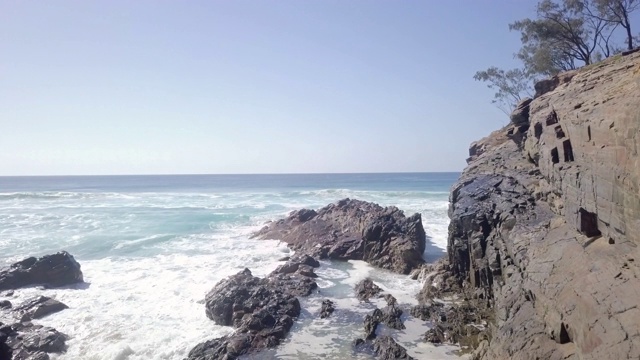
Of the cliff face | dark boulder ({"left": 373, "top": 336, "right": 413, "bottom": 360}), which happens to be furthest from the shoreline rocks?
the cliff face

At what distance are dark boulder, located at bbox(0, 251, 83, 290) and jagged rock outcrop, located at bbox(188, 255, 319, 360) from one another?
→ 25.0 ft

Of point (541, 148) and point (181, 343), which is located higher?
point (541, 148)

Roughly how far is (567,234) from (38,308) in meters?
17.1

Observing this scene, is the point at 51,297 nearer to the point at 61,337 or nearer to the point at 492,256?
the point at 61,337

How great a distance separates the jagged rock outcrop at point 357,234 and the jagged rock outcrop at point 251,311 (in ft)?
15.6

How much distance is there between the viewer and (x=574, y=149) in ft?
36.1

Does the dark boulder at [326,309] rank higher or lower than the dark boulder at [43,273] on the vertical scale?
lower

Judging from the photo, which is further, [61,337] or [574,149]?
[61,337]

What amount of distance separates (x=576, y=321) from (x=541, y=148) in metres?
8.33

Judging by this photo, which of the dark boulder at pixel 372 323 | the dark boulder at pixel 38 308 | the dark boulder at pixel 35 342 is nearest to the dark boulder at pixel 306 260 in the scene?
the dark boulder at pixel 372 323

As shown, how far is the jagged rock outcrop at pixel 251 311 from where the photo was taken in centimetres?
1136

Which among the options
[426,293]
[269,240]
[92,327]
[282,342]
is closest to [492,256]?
[426,293]

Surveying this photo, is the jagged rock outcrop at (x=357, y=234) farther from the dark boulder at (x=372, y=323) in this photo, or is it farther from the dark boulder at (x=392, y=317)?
the dark boulder at (x=372, y=323)

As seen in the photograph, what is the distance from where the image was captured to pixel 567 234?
10.0m
